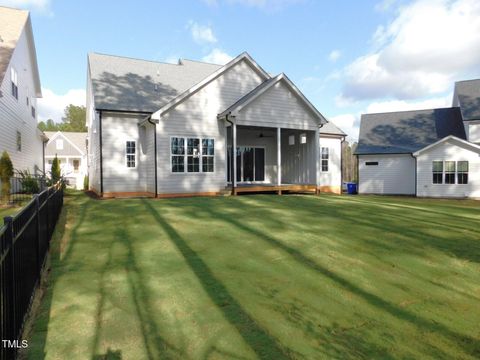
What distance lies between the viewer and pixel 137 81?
1914 cm

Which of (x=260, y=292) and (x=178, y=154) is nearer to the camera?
(x=260, y=292)

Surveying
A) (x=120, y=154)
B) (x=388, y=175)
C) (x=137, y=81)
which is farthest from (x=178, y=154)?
(x=388, y=175)

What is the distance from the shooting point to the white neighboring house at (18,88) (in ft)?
49.2

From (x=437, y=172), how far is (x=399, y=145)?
393cm

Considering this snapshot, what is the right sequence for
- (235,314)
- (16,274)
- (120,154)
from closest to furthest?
(16,274), (235,314), (120,154)

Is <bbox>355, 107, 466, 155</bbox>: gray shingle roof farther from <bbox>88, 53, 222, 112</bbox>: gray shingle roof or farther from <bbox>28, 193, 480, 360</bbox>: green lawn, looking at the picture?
<bbox>28, 193, 480, 360</bbox>: green lawn

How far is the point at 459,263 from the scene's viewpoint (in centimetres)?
589

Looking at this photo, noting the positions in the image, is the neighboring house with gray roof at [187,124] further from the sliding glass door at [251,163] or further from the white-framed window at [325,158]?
the white-framed window at [325,158]

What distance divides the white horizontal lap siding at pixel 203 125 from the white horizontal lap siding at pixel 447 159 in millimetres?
14801

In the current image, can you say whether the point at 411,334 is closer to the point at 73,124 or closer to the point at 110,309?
the point at 110,309

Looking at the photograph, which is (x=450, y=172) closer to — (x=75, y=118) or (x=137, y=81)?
(x=137, y=81)

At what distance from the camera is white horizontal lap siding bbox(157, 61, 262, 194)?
15.6 m

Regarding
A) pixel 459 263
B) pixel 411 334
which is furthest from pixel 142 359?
pixel 459 263

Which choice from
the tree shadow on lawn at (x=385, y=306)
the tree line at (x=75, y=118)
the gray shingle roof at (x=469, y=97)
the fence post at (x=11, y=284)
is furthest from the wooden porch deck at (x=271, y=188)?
the tree line at (x=75, y=118)
